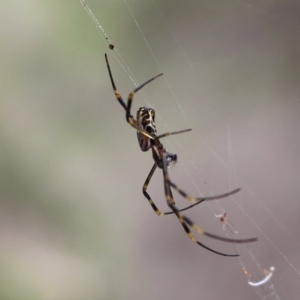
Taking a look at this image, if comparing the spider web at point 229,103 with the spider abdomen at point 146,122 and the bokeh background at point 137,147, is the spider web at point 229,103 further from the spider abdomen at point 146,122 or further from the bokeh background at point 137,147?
the spider abdomen at point 146,122

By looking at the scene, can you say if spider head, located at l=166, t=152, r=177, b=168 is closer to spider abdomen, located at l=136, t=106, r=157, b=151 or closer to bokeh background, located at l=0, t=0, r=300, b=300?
spider abdomen, located at l=136, t=106, r=157, b=151

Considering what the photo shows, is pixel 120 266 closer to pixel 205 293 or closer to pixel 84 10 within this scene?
pixel 205 293

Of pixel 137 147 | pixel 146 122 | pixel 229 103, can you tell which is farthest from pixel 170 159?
pixel 229 103

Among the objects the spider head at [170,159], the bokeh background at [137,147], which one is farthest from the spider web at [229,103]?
the spider head at [170,159]

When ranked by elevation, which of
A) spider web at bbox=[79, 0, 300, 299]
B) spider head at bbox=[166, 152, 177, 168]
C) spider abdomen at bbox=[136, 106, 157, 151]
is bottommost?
spider web at bbox=[79, 0, 300, 299]

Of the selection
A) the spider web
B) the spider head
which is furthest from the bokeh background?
the spider head

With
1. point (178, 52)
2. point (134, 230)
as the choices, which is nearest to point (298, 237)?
point (134, 230)

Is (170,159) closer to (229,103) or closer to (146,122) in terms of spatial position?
(146,122)
